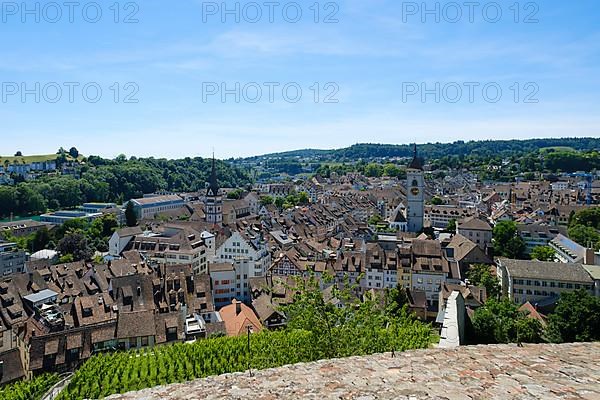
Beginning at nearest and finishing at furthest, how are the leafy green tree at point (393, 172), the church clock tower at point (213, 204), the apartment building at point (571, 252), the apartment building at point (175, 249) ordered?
the apartment building at point (571, 252), the apartment building at point (175, 249), the church clock tower at point (213, 204), the leafy green tree at point (393, 172)

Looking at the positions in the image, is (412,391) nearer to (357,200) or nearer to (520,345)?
(520,345)

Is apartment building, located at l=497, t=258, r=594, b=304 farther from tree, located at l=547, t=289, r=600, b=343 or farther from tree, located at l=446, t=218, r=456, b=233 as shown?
tree, located at l=446, t=218, r=456, b=233

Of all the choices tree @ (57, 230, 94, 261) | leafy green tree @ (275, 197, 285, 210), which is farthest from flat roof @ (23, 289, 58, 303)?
leafy green tree @ (275, 197, 285, 210)

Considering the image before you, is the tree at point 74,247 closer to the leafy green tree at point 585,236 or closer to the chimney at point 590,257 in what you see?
the chimney at point 590,257

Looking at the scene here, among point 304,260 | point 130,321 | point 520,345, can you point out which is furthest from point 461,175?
point 520,345

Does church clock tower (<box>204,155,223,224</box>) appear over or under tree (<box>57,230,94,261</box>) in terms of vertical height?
over

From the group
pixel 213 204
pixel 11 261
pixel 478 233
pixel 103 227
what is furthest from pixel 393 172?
pixel 11 261

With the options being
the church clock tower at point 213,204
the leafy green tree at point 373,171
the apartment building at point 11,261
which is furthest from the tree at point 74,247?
the leafy green tree at point 373,171
